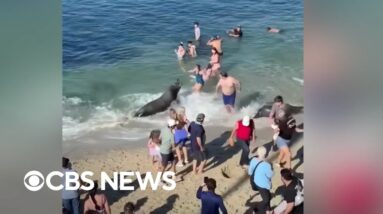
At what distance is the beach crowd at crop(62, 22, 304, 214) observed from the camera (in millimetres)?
5082

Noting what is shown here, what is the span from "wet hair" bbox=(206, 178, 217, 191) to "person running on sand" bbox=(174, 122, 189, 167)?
194 millimetres

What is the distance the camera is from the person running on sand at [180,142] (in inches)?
203

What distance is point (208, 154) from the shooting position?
5199 mm

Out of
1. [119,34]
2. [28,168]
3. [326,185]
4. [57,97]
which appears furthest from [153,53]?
[326,185]

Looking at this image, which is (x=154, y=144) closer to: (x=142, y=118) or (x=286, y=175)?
(x=142, y=118)

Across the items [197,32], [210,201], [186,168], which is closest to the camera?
[210,201]

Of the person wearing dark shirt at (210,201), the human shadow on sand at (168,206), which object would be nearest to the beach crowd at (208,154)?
the person wearing dark shirt at (210,201)

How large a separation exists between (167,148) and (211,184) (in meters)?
0.37

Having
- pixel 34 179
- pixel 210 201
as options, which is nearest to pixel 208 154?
pixel 210 201

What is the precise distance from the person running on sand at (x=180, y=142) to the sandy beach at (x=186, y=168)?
45 millimetres

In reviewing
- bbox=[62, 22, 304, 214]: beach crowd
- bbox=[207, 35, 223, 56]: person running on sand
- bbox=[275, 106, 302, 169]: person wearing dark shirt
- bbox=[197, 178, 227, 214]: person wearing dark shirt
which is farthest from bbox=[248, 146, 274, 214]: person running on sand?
bbox=[207, 35, 223, 56]: person running on sand

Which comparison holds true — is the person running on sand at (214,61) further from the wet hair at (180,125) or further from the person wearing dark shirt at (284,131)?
the person wearing dark shirt at (284,131)

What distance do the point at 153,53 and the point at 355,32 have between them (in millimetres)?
1333

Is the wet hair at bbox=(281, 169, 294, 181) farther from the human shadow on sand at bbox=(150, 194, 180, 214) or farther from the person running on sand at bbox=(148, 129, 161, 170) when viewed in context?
the person running on sand at bbox=(148, 129, 161, 170)
